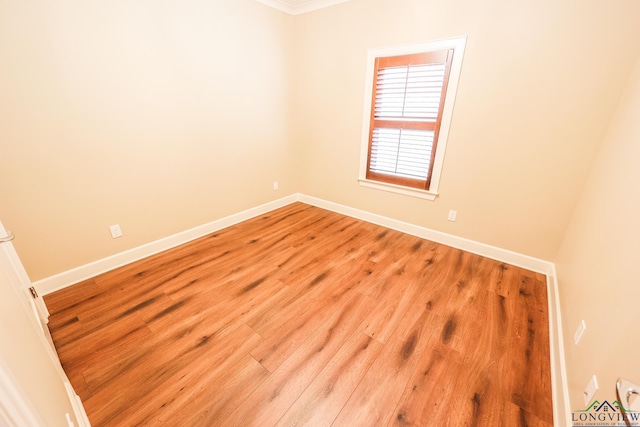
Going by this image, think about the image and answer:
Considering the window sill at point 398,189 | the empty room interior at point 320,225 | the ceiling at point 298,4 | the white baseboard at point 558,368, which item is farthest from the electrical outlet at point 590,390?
the ceiling at point 298,4

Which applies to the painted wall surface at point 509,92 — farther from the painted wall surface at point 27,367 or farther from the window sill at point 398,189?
the painted wall surface at point 27,367

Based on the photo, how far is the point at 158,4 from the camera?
2.04 metres

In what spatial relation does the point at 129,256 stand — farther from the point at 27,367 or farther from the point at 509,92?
the point at 509,92

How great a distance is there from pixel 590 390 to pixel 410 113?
2.39 meters

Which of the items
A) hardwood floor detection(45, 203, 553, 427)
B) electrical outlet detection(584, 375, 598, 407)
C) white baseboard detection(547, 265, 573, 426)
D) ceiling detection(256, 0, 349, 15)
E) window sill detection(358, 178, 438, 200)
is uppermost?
ceiling detection(256, 0, 349, 15)

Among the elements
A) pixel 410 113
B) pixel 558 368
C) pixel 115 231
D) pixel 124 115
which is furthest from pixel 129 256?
pixel 558 368

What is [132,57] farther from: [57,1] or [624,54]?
[624,54]

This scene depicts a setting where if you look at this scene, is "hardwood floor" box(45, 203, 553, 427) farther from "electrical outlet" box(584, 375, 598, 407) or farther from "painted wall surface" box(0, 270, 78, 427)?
"painted wall surface" box(0, 270, 78, 427)

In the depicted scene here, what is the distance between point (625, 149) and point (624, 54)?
0.81 metres

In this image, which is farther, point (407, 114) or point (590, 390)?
point (407, 114)

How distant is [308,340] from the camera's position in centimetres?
158

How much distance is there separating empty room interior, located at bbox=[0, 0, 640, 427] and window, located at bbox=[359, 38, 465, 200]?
0.9 inches

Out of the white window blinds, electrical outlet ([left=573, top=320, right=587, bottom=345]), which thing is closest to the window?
the white window blinds

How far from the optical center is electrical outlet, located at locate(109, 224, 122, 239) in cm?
218
